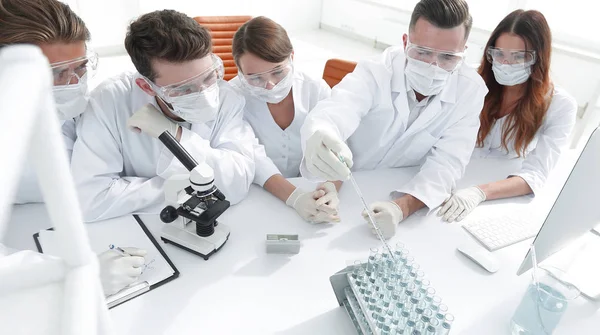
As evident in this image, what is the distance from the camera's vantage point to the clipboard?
1.03 metres

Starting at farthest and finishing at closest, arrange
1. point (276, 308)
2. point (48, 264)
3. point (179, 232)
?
point (179, 232) < point (276, 308) < point (48, 264)

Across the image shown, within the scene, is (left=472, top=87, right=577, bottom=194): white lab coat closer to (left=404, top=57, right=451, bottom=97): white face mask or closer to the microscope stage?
(left=404, top=57, right=451, bottom=97): white face mask

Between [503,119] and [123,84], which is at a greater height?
[123,84]

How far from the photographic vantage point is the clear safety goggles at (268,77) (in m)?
1.62

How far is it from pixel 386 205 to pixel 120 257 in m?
0.84

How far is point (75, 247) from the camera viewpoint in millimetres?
340

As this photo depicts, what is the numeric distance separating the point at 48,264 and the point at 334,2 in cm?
725

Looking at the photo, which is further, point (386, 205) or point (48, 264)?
point (386, 205)

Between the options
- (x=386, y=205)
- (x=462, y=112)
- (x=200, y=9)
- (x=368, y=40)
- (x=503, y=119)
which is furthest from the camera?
(x=368, y=40)

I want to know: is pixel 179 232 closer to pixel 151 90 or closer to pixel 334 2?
pixel 151 90

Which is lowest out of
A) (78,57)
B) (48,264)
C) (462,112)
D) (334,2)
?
(334,2)

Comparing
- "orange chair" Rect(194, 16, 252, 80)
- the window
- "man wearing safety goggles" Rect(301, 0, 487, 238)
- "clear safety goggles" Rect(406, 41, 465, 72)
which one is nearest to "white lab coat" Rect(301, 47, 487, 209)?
"man wearing safety goggles" Rect(301, 0, 487, 238)

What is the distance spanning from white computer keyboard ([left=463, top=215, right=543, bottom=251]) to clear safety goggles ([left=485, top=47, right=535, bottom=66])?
2.51 feet

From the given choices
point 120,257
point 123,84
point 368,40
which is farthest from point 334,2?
point 120,257
